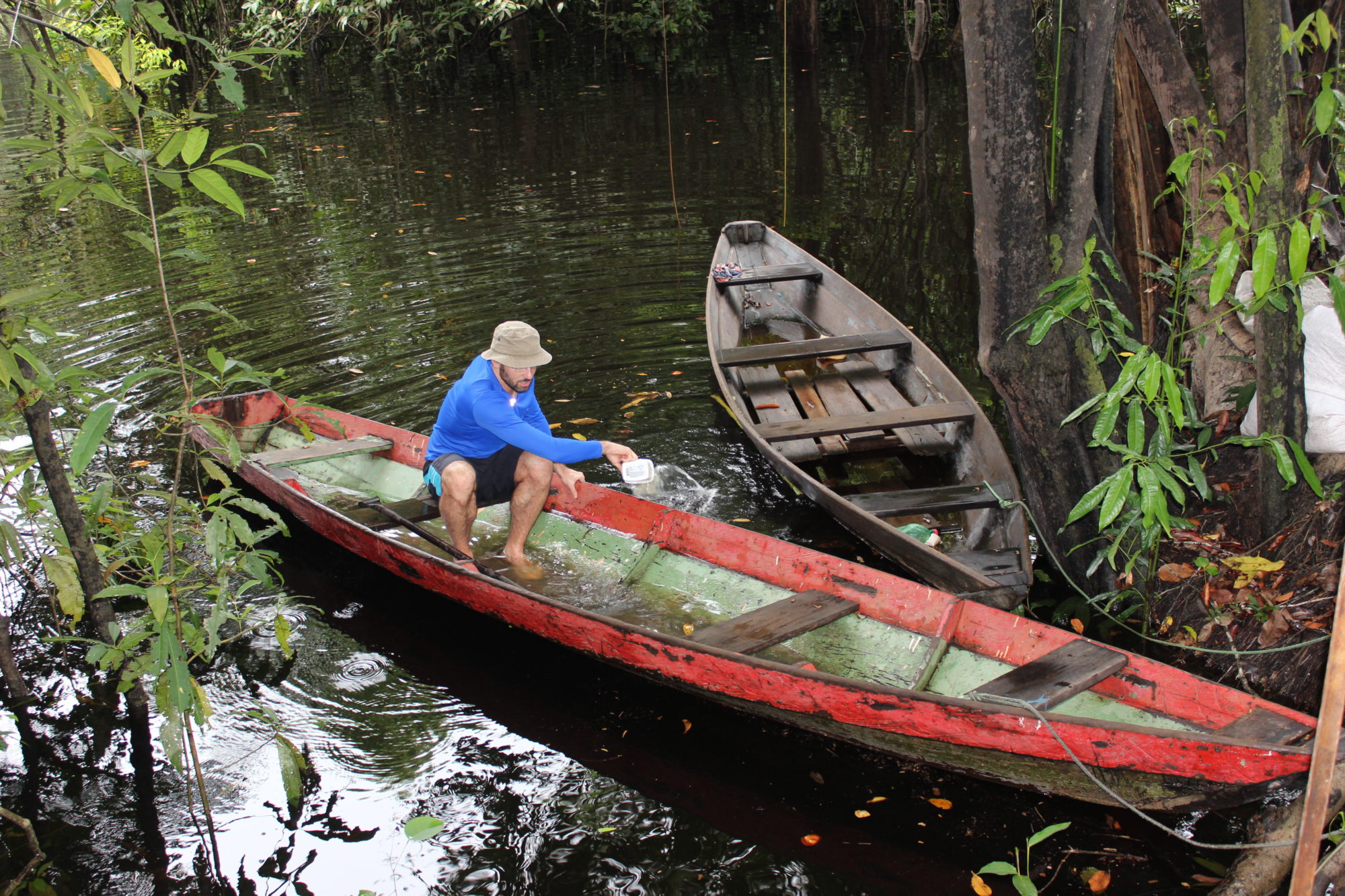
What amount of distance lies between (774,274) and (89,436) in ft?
19.2

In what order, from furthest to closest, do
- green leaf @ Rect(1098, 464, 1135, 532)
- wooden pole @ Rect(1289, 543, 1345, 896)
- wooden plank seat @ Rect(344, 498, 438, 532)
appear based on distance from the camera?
wooden plank seat @ Rect(344, 498, 438, 532) → green leaf @ Rect(1098, 464, 1135, 532) → wooden pole @ Rect(1289, 543, 1345, 896)

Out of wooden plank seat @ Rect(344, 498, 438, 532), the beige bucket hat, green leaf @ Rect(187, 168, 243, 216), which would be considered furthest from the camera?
wooden plank seat @ Rect(344, 498, 438, 532)

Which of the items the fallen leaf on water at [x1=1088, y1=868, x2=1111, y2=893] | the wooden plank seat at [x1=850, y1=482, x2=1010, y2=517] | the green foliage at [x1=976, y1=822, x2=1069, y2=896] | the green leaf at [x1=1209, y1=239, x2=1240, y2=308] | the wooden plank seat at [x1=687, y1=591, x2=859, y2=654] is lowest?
the fallen leaf on water at [x1=1088, y1=868, x2=1111, y2=893]

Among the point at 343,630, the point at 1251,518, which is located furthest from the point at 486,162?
the point at 1251,518

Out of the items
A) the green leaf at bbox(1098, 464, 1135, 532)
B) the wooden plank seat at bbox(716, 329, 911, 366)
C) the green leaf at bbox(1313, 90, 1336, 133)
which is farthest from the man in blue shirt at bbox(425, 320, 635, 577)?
the green leaf at bbox(1313, 90, 1336, 133)

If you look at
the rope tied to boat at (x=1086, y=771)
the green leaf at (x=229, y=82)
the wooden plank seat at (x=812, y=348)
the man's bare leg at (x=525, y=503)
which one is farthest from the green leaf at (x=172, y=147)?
the wooden plank seat at (x=812, y=348)

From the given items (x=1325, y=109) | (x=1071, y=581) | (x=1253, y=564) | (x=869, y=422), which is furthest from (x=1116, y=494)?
(x=869, y=422)

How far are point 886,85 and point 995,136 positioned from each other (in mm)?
14512

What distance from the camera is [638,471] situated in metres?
4.84

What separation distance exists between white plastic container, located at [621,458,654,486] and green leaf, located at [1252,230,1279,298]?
2.61 meters

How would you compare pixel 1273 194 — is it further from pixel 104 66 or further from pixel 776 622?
pixel 104 66

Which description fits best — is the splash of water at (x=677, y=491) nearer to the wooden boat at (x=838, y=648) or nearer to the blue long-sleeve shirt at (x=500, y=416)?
the wooden boat at (x=838, y=648)

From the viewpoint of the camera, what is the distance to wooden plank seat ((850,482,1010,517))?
202 inches

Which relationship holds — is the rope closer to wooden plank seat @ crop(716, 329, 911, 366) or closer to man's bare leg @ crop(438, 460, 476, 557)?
wooden plank seat @ crop(716, 329, 911, 366)
